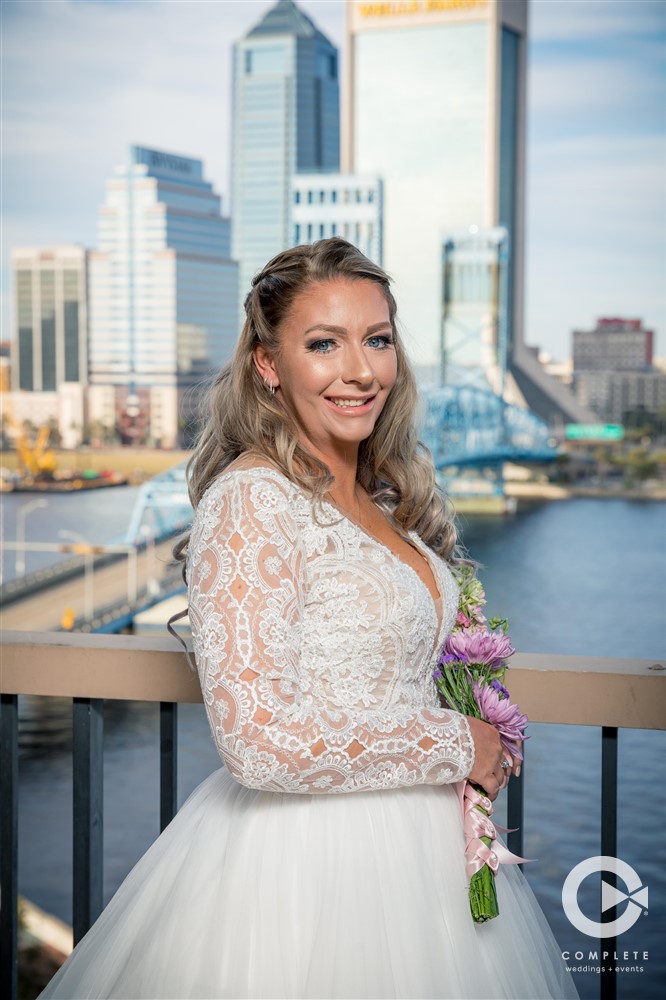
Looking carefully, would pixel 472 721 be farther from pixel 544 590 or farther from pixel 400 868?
pixel 544 590

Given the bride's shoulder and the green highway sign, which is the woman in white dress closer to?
the bride's shoulder

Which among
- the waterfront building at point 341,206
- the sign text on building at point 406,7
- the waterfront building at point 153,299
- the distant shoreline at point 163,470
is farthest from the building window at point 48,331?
the sign text on building at point 406,7

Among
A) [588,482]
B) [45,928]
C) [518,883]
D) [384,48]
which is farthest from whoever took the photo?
[384,48]

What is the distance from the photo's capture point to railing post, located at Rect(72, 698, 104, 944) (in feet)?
5.05

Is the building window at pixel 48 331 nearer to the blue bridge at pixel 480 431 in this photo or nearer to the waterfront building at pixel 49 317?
the waterfront building at pixel 49 317

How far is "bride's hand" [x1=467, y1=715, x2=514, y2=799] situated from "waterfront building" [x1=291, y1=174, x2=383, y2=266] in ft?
204

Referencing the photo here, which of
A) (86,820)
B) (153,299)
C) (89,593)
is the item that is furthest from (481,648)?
(153,299)

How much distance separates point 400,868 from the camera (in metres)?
1.20

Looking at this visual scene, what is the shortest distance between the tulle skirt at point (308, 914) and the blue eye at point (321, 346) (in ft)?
1.69

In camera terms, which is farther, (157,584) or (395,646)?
(157,584)

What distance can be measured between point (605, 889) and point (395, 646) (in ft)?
1.87

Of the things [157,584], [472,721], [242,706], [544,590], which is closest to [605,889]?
[472,721]

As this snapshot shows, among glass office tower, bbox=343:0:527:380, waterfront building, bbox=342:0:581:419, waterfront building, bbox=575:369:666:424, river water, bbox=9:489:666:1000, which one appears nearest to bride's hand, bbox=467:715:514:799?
river water, bbox=9:489:666:1000

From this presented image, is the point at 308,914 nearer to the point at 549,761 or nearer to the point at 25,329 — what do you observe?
the point at 549,761
